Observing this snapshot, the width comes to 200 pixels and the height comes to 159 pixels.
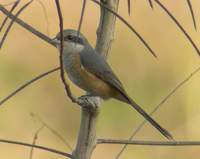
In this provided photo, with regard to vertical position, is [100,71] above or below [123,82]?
below

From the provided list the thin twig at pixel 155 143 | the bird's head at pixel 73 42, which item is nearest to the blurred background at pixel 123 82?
the bird's head at pixel 73 42

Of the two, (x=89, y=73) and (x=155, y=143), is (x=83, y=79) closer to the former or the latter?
(x=89, y=73)

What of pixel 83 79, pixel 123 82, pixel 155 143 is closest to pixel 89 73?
pixel 83 79

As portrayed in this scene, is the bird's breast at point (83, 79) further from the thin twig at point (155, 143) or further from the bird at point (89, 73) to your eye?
the thin twig at point (155, 143)

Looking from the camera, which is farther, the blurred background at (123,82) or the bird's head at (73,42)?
the blurred background at (123,82)

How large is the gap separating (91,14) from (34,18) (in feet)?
0.98

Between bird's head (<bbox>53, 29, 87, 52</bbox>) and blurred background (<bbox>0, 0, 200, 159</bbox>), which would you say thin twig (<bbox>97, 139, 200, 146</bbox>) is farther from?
blurred background (<bbox>0, 0, 200, 159</bbox>)

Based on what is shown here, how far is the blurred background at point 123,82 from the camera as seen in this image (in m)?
3.09

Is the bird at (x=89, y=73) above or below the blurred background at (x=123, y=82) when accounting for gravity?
below

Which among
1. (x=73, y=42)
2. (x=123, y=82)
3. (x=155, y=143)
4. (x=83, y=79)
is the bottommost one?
(x=155, y=143)

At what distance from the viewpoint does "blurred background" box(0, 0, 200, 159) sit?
3088mm

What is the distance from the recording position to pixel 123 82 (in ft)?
10.8

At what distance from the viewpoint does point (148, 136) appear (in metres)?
3.12

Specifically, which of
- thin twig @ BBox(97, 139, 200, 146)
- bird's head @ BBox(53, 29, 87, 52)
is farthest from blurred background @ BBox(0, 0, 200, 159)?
thin twig @ BBox(97, 139, 200, 146)
